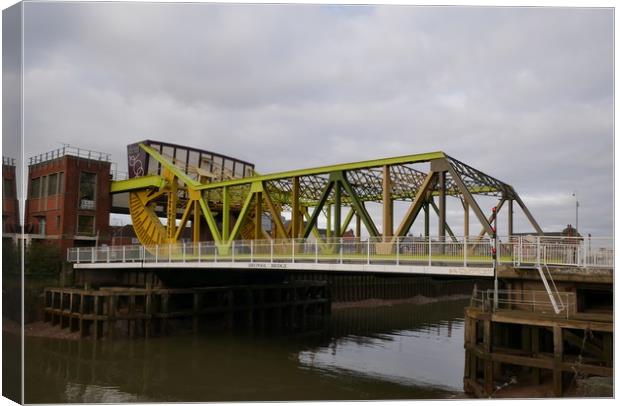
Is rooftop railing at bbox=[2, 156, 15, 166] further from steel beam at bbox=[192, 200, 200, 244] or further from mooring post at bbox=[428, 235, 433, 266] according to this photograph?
steel beam at bbox=[192, 200, 200, 244]

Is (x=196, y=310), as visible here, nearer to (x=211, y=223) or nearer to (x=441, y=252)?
Result: (x=211, y=223)

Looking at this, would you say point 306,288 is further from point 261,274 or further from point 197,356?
point 197,356

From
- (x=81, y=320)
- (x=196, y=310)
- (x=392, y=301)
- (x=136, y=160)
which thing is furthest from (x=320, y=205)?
(x=392, y=301)

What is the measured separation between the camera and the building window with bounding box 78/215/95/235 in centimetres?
4284

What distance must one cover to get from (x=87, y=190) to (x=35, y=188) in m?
5.09

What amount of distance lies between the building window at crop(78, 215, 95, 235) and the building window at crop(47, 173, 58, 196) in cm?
270

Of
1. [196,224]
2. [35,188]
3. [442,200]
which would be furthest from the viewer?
[35,188]

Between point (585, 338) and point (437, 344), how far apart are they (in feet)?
60.6

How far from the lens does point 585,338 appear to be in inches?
614

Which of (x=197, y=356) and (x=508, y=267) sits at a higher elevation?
(x=508, y=267)

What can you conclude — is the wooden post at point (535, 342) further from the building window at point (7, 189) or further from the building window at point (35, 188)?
the building window at point (35, 188)

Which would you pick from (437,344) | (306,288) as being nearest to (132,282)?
(306,288)

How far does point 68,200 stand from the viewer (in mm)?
41656

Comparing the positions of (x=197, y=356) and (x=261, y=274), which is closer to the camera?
(x=197, y=356)
